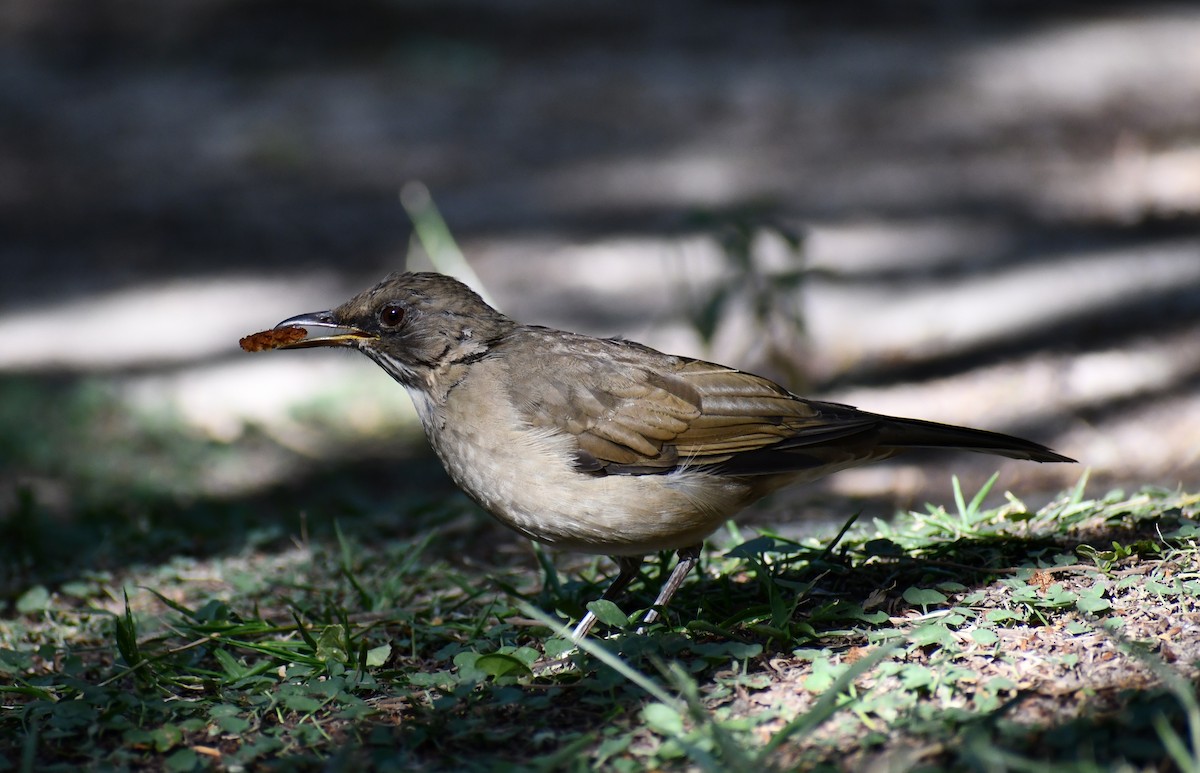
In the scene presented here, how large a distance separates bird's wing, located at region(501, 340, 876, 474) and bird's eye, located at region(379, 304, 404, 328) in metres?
0.58

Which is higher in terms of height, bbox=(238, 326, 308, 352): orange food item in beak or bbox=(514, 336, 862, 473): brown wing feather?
bbox=(238, 326, 308, 352): orange food item in beak

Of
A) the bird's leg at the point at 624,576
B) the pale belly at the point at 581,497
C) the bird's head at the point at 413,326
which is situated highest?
the bird's head at the point at 413,326

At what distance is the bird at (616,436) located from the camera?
4008mm

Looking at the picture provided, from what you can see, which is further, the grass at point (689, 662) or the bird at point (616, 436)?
the bird at point (616, 436)

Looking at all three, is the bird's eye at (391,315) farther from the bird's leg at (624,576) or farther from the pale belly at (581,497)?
the bird's leg at (624,576)

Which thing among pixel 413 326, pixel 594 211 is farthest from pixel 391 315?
pixel 594 211

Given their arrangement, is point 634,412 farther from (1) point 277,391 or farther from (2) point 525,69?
(2) point 525,69

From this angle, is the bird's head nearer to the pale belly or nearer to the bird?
the bird

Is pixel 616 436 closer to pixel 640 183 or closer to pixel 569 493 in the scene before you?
pixel 569 493

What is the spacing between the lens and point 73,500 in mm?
6418

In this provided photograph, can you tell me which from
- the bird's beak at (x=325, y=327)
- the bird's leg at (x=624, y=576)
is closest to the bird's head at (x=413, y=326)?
the bird's beak at (x=325, y=327)

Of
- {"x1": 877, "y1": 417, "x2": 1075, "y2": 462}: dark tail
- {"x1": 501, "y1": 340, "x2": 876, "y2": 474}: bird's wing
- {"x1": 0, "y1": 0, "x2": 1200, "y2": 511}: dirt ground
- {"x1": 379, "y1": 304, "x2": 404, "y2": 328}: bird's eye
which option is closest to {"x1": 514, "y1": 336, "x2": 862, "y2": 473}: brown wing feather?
{"x1": 501, "y1": 340, "x2": 876, "y2": 474}: bird's wing

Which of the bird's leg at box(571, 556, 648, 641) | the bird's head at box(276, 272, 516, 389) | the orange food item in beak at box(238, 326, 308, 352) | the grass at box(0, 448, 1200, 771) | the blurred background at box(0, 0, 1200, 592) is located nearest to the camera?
the grass at box(0, 448, 1200, 771)

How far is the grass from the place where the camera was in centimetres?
291
